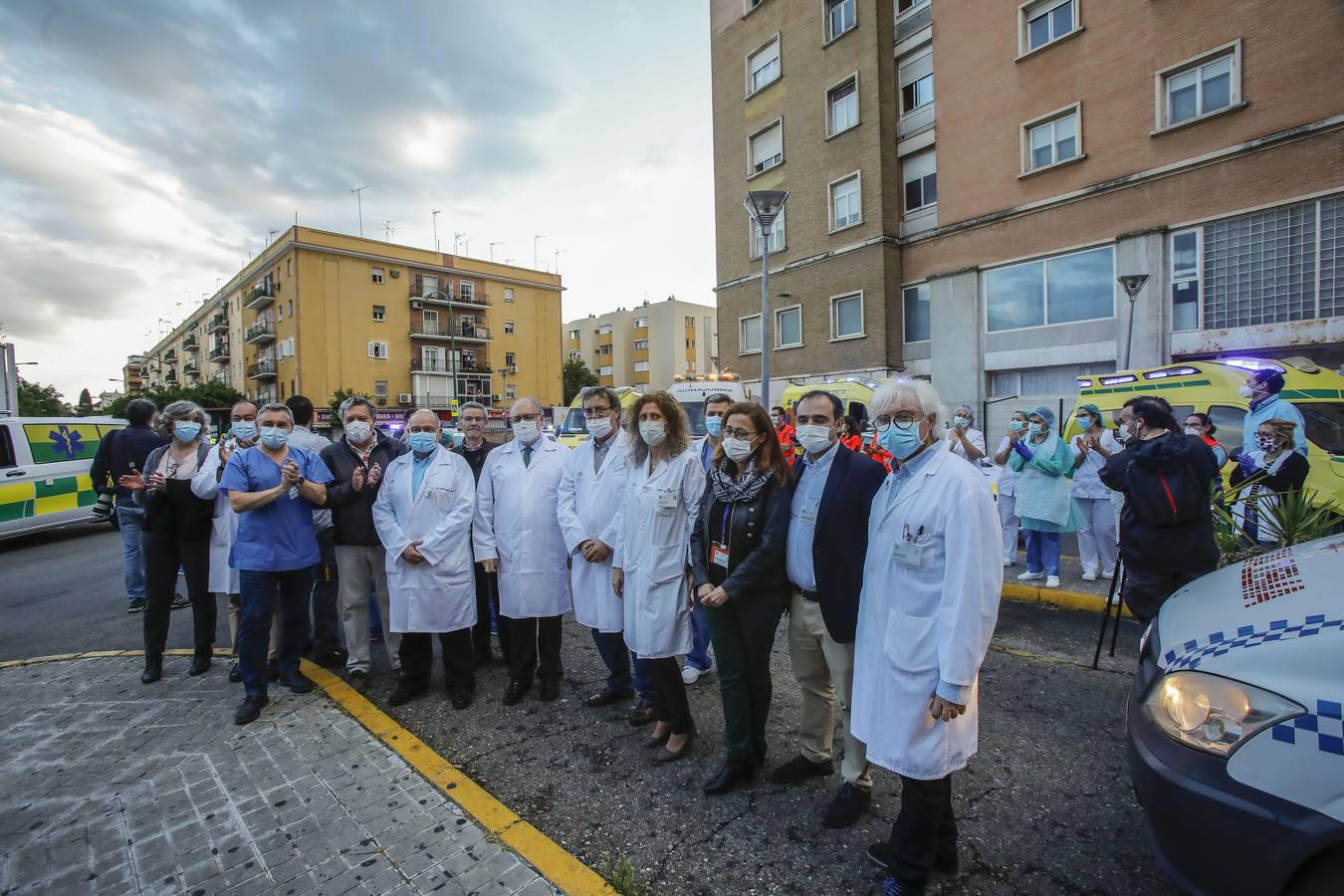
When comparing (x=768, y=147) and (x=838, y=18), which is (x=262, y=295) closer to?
(x=768, y=147)

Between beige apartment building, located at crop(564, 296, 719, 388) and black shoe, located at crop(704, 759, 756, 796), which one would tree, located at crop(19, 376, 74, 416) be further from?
black shoe, located at crop(704, 759, 756, 796)

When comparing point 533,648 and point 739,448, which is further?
point 533,648

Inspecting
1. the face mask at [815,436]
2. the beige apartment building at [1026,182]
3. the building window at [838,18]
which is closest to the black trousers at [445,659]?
the face mask at [815,436]

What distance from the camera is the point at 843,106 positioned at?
2109cm

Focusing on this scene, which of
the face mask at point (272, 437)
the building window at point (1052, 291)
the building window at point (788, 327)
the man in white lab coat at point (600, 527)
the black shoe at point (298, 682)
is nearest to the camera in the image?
the man in white lab coat at point (600, 527)

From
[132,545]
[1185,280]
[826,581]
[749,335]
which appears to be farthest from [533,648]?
[749,335]

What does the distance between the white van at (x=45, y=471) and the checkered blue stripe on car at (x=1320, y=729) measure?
1373 cm

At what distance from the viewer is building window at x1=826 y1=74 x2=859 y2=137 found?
67.6ft

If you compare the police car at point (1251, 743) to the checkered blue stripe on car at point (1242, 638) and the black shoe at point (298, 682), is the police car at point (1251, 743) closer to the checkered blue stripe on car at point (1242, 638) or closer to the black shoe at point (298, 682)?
the checkered blue stripe on car at point (1242, 638)

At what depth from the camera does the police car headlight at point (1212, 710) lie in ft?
6.30

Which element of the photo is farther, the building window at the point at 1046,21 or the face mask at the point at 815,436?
the building window at the point at 1046,21

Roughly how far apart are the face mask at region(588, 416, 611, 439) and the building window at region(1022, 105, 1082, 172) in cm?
1725

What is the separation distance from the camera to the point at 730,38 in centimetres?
2475

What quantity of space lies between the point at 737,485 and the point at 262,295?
5681cm
